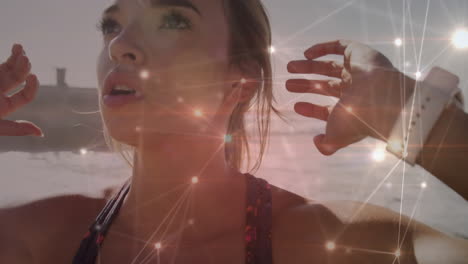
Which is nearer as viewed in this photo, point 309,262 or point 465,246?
point 465,246

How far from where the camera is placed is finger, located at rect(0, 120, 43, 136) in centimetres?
165

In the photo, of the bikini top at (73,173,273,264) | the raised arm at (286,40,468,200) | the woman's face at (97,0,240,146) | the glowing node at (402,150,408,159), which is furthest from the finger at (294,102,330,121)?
the bikini top at (73,173,273,264)

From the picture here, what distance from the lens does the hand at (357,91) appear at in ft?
4.57

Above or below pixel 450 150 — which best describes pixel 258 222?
below

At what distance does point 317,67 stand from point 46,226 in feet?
6.21

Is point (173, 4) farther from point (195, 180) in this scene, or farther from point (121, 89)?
point (195, 180)

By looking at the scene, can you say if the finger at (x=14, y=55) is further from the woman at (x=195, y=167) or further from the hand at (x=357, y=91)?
the hand at (x=357, y=91)

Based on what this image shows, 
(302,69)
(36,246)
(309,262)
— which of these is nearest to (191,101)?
(302,69)

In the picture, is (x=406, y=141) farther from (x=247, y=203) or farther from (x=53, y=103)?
(x=53, y=103)

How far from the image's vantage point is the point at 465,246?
1476 millimetres

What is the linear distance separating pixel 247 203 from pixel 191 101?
0.75m

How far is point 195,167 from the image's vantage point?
Answer: 2.26m

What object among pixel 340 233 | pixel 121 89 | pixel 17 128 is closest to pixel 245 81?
pixel 121 89

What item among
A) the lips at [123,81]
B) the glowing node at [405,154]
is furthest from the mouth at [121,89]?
the glowing node at [405,154]
